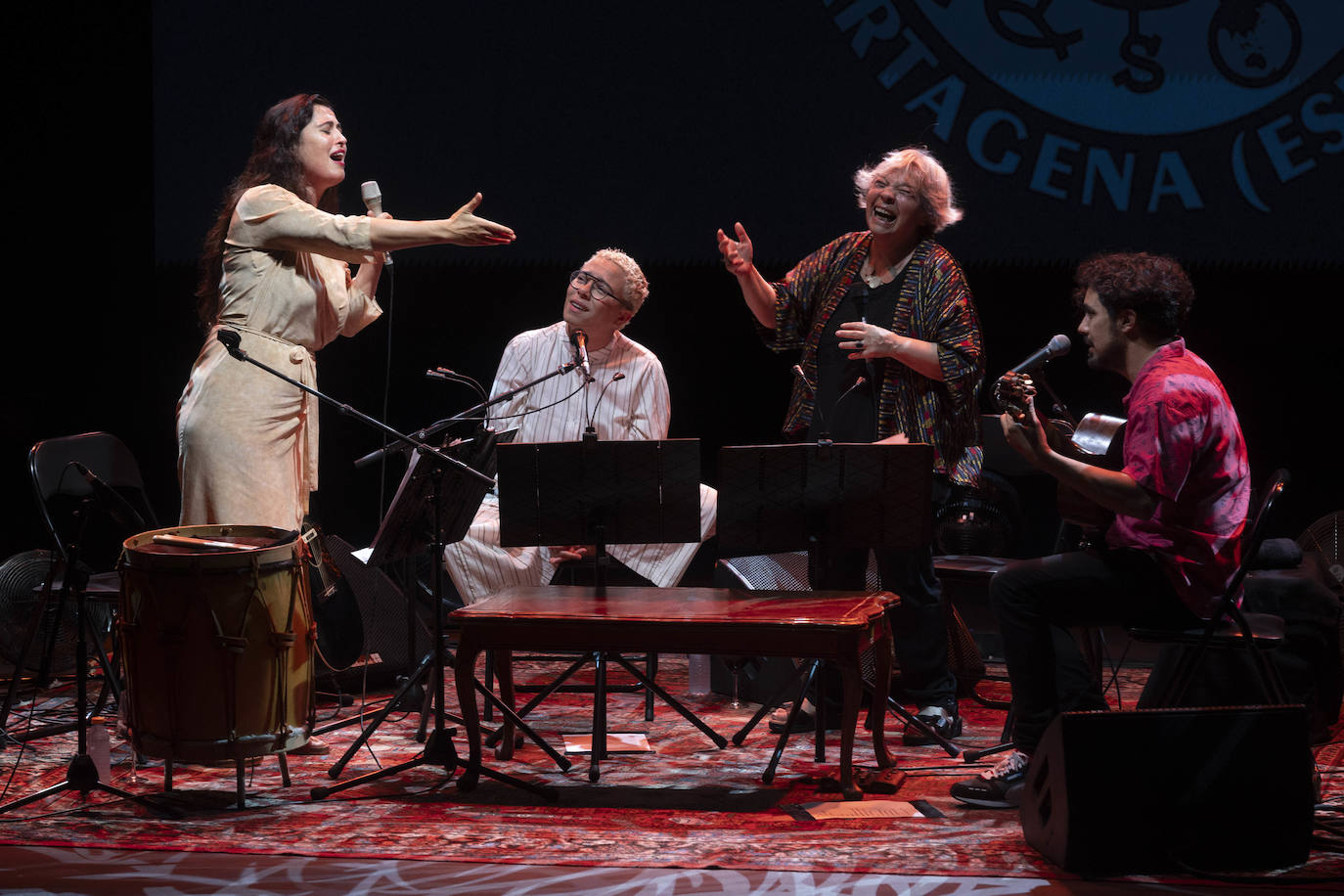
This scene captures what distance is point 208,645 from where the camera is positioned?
337 cm

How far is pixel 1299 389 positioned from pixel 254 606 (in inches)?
182

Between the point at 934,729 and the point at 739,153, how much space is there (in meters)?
2.62

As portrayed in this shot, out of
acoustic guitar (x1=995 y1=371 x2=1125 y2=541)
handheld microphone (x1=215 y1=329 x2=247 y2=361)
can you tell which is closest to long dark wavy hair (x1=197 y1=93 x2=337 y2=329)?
handheld microphone (x1=215 y1=329 x2=247 y2=361)

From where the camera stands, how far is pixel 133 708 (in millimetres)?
3488

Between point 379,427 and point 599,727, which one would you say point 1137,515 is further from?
point 379,427

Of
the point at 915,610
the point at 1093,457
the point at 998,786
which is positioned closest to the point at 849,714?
the point at 998,786

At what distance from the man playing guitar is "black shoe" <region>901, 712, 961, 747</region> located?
60 centimetres

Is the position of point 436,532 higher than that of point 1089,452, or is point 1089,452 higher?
point 1089,452

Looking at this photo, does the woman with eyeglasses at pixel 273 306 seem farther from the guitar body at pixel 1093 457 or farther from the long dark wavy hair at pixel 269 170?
the guitar body at pixel 1093 457

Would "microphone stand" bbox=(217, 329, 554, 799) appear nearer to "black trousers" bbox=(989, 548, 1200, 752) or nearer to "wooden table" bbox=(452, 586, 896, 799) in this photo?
"wooden table" bbox=(452, 586, 896, 799)

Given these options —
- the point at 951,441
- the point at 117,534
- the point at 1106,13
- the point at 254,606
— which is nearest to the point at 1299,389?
the point at 1106,13

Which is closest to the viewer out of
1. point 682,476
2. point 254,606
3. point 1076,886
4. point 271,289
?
point 1076,886

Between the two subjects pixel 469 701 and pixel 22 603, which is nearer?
pixel 469 701

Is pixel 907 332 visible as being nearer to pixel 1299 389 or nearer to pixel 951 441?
pixel 951 441
